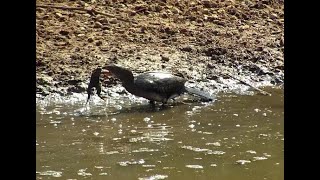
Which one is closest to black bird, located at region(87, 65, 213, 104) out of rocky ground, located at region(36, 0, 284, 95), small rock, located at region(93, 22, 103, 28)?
rocky ground, located at region(36, 0, 284, 95)

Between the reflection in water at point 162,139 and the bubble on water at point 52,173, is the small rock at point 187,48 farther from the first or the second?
the bubble on water at point 52,173

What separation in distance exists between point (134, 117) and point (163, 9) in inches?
129

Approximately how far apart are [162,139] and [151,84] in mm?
1032

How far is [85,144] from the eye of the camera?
4426 mm

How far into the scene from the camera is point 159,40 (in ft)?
23.9

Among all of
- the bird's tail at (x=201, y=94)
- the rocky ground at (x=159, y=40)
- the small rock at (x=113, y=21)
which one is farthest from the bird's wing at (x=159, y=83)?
the small rock at (x=113, y=21)

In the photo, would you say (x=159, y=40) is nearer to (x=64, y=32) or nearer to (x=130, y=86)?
(x=64, y=32)

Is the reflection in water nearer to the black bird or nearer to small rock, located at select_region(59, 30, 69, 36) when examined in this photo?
the black bird

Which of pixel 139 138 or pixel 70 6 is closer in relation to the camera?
pixel 139 138

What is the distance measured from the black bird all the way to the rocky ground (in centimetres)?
52

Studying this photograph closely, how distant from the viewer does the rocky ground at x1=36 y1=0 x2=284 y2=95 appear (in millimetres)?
6523

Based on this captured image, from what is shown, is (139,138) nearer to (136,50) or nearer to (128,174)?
(128,174)

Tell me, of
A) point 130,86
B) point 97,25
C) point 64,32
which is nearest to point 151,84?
point 130,86
